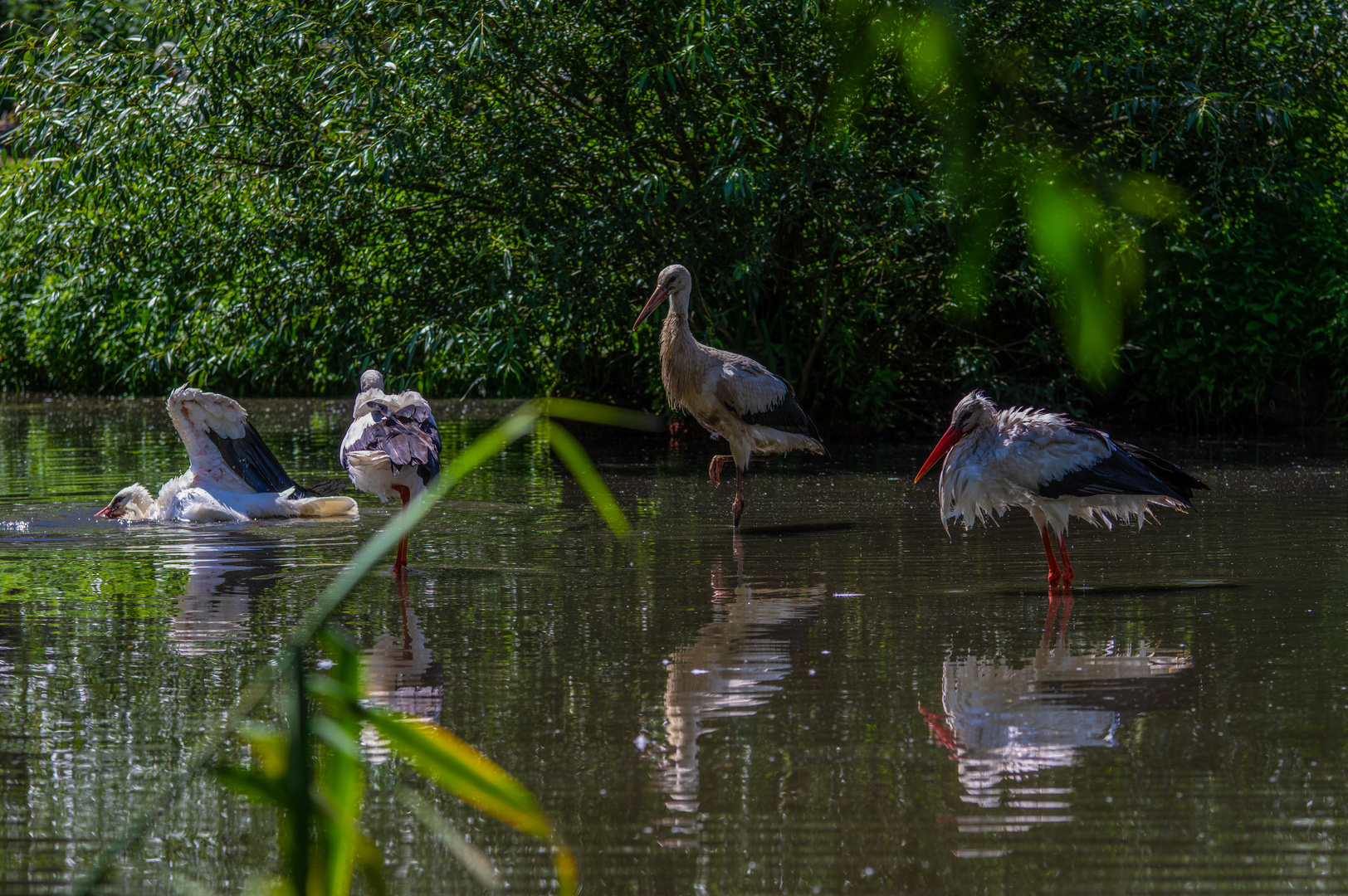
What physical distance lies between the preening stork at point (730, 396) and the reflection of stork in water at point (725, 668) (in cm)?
332

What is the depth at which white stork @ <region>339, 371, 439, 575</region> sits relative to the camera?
328 inches

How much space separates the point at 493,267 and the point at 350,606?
26.2 feet

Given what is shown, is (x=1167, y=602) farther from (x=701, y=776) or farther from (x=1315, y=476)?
(x=1315, y=476)

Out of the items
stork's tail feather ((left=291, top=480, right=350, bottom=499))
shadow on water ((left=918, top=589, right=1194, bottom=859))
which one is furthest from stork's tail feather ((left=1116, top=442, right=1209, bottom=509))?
stork's tail feather ((left=291, top=480, right=350, bottom=499))

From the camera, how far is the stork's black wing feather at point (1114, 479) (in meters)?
7.47

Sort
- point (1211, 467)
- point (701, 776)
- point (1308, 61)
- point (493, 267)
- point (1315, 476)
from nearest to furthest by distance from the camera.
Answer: point (701, 776), point (1315, 476), point (1211, 467), point (1308, 61), point (493, 267)

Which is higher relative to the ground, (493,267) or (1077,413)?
(493,267)

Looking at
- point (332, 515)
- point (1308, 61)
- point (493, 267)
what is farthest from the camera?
point (493, 267)

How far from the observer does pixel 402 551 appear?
27.0 ft

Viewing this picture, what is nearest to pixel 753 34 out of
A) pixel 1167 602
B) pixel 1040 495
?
pixel 1040 495

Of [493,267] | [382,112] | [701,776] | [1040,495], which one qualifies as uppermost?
[382,112]

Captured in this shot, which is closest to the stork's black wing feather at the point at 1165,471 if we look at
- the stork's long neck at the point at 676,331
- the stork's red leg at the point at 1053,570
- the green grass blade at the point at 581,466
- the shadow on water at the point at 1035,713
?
the stork's red leg at the point at 1053,570

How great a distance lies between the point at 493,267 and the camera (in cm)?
1470

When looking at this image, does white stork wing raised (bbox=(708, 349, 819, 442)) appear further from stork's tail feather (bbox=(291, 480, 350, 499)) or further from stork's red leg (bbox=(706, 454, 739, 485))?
stork's tail feather (bbox=(291, 480, 350, 499))
